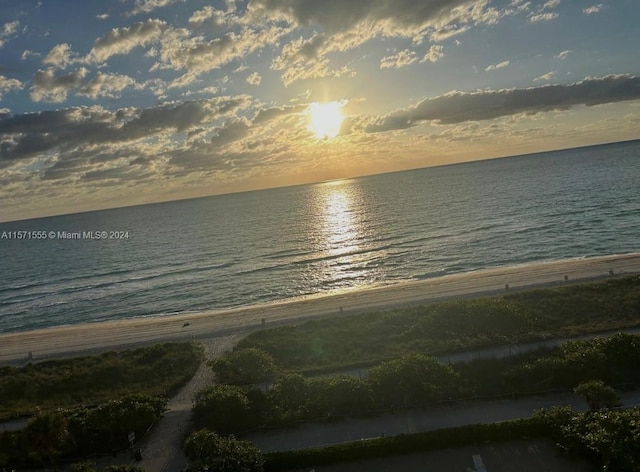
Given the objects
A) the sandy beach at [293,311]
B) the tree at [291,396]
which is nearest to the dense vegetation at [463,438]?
the tree at [291,396]

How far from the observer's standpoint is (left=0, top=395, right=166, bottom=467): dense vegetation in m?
25.2

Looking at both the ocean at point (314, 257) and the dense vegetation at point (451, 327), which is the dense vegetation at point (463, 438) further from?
the ocean at point (314, 257)

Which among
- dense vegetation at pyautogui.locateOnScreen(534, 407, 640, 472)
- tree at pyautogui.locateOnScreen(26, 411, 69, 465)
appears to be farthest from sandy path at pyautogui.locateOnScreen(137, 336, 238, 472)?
dense vegetation at pyautogui.locateOnScreen(534, 407, 640, 472)

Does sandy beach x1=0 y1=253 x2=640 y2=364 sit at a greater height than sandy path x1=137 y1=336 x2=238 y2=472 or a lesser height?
lesser

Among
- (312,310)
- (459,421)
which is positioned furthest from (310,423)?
(312,310)

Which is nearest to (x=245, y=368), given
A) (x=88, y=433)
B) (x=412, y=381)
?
(x=88, y=433)

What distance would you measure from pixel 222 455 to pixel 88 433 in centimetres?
1033

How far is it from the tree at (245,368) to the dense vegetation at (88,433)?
207 inches

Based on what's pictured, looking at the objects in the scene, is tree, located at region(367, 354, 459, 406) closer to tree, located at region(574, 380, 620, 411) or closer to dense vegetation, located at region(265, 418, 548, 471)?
dense vegetation, located at region(265, 418, 548, 471)

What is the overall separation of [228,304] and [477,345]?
1482 inches

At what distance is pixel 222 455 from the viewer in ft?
71.8

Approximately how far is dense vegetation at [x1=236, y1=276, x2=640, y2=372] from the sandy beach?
6570 mm

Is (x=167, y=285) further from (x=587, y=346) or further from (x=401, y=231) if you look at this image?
(x=587, y=346)

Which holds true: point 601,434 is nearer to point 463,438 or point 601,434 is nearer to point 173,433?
point 463,438
